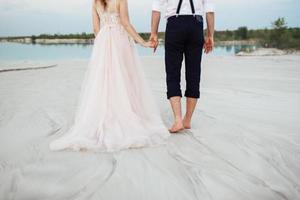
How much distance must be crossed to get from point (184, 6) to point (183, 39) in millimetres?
315

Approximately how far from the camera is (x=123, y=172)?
286 centimetres

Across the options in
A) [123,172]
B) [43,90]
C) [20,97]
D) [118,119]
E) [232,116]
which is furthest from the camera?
[43,90]

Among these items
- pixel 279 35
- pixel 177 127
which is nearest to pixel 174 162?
pixel 177 127

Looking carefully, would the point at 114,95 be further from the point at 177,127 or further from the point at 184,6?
the point at 184,6

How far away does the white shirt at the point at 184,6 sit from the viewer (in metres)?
3.85

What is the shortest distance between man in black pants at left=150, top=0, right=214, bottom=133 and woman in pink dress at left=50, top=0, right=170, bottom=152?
219 millimetres

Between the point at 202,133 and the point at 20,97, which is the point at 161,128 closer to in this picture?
the point at 202,133

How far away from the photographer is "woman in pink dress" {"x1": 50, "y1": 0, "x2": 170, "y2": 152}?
3.57 m

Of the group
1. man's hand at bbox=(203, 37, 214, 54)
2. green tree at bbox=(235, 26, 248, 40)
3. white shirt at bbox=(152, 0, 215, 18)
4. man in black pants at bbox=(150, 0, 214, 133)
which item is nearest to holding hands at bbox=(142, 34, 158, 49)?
man in black pants at bbox=(150, 0, 214, 133)

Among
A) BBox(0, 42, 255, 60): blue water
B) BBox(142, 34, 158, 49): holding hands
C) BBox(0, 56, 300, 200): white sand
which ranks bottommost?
BBox(0, 42, 255, 60): blue water

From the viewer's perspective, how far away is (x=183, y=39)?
13.0 ft

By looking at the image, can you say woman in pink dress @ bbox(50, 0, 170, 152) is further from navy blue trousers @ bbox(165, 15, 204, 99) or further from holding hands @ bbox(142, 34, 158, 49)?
navy blue trousers @ bbox(165, 15, 204, 99)

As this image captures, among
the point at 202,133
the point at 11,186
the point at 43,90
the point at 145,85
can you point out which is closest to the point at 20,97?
the point at 43,90

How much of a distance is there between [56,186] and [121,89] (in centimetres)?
140
